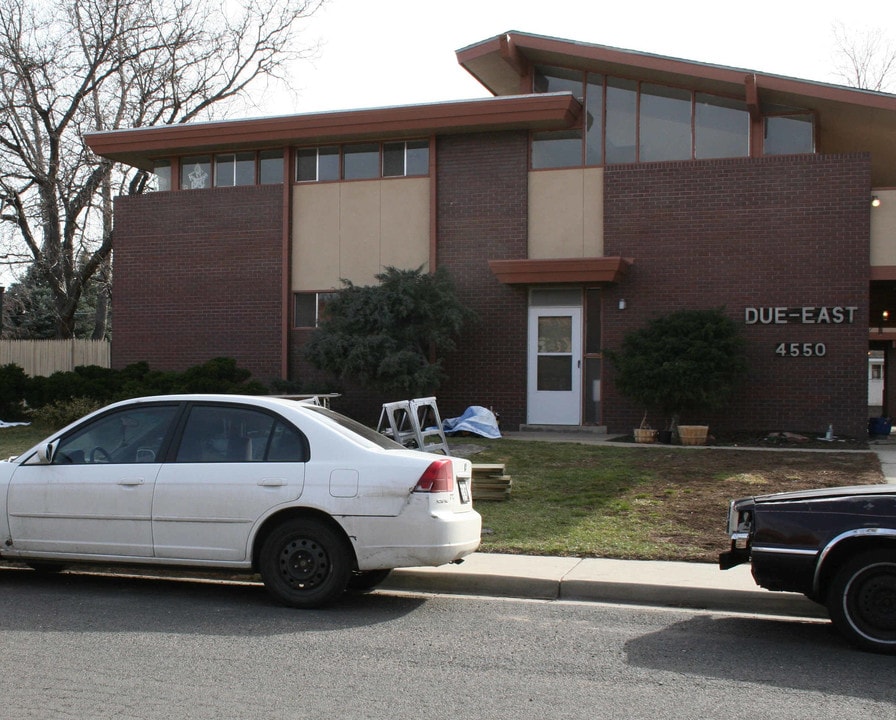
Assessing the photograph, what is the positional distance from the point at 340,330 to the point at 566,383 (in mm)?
4741

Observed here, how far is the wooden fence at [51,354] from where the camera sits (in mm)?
30469

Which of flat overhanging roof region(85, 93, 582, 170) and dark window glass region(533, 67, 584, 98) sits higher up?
dark window glass region(533, 67, 584, 98)

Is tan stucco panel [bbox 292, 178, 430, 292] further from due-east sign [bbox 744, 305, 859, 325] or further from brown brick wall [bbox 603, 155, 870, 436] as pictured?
due-east sign [bbox 744, 305, 859, 325]

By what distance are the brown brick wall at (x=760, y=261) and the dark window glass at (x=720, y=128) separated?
0.49 meters

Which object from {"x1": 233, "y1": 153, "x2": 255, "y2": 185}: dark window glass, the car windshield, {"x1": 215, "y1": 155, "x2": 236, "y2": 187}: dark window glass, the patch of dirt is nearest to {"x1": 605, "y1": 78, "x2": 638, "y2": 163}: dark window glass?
the patch of dirt

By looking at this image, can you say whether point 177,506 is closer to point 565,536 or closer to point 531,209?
point 565,536

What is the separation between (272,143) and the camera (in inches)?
860

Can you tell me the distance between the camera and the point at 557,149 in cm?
2016

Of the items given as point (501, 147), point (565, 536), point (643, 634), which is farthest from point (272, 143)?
point (643, 634)

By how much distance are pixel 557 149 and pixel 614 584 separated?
13652 mm

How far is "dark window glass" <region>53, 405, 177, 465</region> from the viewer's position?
789 centimetres

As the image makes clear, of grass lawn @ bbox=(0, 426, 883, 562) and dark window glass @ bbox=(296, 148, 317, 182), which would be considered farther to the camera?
dark window glass @ bbox=(296, 148, 317, 182)

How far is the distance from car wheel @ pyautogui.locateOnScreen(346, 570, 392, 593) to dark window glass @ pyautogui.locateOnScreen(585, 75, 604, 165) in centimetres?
1349

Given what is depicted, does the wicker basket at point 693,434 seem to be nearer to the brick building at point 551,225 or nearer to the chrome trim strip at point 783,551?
the brick building at point 551,225
